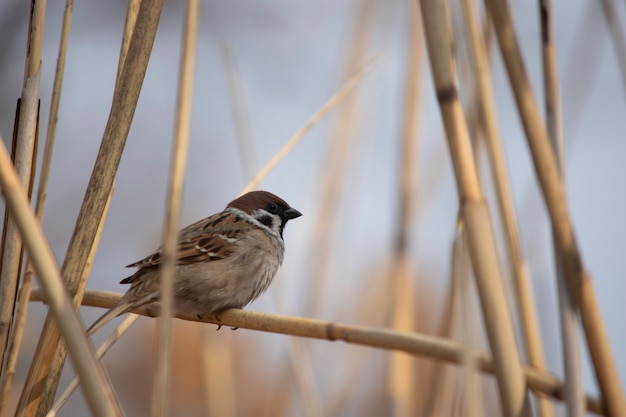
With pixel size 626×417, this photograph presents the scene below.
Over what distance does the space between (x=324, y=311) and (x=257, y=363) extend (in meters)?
2.10

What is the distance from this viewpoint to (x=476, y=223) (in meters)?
1.18

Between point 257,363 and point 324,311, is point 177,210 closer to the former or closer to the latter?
point 324,311

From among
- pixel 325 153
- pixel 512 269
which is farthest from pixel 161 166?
pixel 512 269

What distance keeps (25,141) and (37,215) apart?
0.15 metres

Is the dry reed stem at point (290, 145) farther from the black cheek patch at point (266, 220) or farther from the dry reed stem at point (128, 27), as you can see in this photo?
the black cheek patch at point (266, 220)

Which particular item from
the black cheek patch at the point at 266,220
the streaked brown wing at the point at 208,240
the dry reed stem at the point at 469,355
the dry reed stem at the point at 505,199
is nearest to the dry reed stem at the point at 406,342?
the dry reed stem at the point at 469,355

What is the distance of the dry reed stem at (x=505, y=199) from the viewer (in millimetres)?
1405

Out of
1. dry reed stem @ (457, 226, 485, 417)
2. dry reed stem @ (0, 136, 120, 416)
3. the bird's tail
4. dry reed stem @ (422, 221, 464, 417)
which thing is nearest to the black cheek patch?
the bird's tail

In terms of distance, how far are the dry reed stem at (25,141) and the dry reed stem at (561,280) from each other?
3.21ft

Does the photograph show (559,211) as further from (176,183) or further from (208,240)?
(208,240)

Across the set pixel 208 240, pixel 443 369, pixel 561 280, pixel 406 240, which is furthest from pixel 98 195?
pixel 208 240

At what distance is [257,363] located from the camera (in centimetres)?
451

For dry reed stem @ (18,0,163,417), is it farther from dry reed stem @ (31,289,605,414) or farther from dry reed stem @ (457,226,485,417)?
dry reed stem @ (457,226,485,417)

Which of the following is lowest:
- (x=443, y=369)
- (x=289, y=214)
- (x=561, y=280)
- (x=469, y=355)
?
(x=443, y=369)
